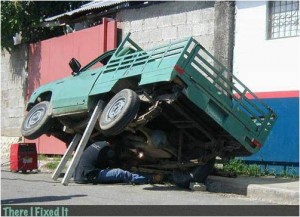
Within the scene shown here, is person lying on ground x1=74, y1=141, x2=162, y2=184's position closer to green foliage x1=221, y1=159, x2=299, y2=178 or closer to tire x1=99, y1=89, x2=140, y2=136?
tire x1=99, y1=89, x2=140, y2=136

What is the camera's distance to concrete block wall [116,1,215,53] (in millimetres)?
10867

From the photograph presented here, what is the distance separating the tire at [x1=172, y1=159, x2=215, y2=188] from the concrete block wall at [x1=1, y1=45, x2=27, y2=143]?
7.67 m

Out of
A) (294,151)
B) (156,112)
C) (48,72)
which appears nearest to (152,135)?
(156,112)

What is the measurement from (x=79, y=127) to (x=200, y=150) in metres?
2.16

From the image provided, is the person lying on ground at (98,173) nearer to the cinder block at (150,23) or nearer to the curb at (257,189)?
the curb at (257,189)

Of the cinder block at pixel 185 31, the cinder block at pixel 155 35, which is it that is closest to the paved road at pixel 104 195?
the cinder block at pixel 185 31

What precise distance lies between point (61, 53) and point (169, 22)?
3633mm

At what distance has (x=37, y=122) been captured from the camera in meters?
9.47

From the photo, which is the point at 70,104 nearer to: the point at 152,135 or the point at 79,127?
the point at 79,127

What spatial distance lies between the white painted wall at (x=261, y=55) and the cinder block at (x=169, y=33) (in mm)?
1521

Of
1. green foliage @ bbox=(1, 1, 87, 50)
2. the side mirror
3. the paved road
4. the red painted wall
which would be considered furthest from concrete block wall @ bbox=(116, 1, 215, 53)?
the paved road

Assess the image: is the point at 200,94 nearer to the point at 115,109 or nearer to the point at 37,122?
the point at 115,109

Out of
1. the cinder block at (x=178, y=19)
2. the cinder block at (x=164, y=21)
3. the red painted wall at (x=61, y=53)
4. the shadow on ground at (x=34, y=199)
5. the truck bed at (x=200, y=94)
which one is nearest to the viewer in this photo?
the shadow on ground at (x=34, y=199)

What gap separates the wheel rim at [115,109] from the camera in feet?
25.6
